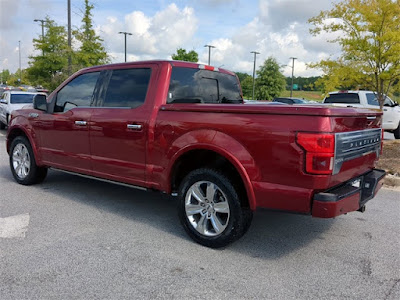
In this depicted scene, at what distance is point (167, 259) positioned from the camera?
346 cm

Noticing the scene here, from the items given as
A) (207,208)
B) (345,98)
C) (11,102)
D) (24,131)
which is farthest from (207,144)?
(11,102)

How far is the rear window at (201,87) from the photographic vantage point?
4.38 metres

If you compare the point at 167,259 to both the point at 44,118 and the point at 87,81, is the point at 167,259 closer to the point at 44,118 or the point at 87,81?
the point at 87,81

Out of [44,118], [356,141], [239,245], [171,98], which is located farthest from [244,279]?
[44,118]

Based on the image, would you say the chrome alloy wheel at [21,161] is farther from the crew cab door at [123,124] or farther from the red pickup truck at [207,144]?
the crew cab door at [123,124]

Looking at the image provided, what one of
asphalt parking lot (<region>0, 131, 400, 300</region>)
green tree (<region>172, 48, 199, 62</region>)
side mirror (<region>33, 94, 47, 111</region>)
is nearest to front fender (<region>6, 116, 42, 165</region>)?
side mirror (<region>33, 94, 47, 111</region>)

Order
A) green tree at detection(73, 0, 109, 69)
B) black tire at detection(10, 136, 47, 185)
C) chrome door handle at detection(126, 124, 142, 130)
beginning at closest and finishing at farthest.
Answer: chrome door handle at detection(126, 124, 142, 130) → black tire at detection(10, 136, 47, 185) → green tree at detection(73, 0, 109, 69)

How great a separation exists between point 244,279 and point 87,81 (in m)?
3.41

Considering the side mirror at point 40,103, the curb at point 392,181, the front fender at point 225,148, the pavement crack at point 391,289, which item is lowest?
the pavement crack at point 391,289

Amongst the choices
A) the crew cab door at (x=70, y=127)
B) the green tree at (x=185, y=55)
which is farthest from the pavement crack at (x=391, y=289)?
the green tree at (x=185, y=55)

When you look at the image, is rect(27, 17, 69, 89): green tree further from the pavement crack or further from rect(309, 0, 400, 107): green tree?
the pavement crack

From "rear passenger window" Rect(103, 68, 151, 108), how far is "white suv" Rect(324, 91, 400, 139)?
947 centimetres

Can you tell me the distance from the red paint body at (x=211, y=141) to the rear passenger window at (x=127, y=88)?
Result: 0.29 feet

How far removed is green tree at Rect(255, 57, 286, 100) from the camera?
68.6 meters
